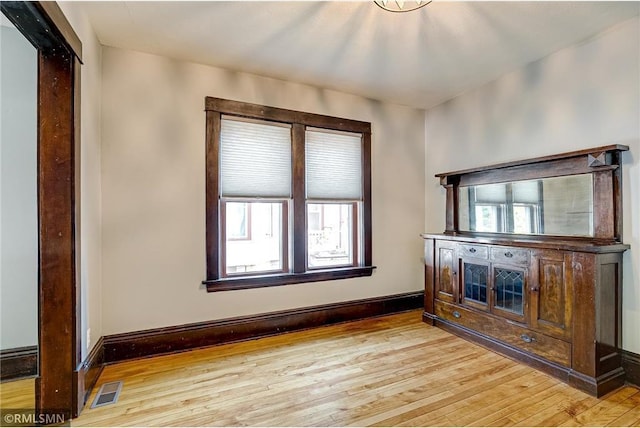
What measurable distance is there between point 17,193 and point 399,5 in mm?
3401

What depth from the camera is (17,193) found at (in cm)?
266

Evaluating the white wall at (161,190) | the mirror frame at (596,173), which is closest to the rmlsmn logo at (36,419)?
the white wall at (161,190)

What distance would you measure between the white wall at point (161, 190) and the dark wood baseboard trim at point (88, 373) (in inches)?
9.6

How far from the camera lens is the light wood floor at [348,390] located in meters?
2.08

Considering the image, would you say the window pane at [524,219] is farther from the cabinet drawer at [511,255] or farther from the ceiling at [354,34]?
the ceiling at [354,34]

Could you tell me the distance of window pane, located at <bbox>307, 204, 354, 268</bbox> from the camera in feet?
13.0

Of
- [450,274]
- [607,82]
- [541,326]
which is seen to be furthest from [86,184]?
[607,82]

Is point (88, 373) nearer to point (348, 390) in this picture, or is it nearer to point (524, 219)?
point (348, 390)

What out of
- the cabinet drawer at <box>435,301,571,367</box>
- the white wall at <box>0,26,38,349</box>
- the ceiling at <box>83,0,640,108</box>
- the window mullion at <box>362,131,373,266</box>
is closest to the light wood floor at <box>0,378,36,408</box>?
the white wall at <box>0,26,38,349</box>

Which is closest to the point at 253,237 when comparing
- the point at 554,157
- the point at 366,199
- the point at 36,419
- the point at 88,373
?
the point at 366,199

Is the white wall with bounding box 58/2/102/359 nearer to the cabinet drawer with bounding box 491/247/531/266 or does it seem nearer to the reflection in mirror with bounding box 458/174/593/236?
the cabinet drawer with bounding box 491/247/531/266

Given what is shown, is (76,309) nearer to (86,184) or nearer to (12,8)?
(86,184)

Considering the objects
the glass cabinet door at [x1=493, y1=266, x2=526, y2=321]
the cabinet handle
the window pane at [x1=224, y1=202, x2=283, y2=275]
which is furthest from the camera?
the window pane at [x1=224, y1=202, x2=283, y2=275]

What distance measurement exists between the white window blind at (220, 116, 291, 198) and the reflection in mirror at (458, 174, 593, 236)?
7.42ft
